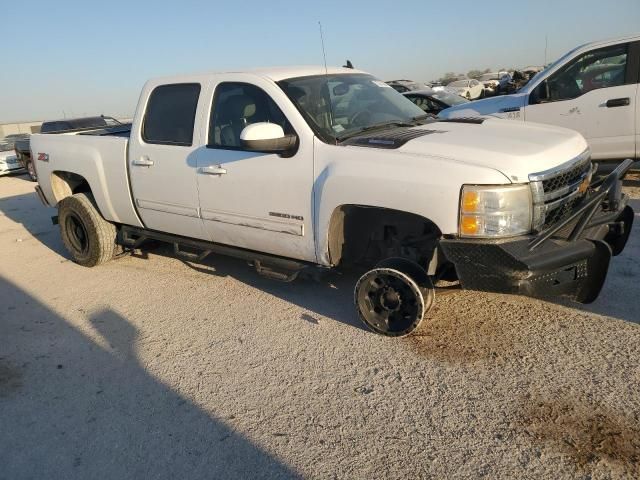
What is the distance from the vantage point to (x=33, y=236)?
765cm

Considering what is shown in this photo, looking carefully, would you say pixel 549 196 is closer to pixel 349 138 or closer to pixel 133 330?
pixel 349 138

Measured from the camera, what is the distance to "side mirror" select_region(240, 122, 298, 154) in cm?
357

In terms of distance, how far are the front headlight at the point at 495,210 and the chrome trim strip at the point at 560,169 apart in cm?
9

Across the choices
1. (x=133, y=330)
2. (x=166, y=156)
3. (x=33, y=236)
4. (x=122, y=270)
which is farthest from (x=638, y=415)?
(x=33, y=236)

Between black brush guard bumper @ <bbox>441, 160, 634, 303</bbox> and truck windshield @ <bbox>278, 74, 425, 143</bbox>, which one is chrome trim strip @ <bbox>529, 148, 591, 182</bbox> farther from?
truck windshield @ <bbox>278, 74, 425, 143</bbox>

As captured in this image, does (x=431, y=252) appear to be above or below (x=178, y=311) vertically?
above

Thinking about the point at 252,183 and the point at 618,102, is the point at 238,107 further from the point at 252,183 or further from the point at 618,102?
the point at 618,102

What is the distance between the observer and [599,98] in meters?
6.65

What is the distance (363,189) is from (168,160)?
206 centimetres

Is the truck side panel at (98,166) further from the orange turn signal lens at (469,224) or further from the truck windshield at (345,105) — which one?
the orange turn signal lens at (469,224)

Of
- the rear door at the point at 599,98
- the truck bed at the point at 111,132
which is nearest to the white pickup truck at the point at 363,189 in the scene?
the truck bed at the point at 111,132

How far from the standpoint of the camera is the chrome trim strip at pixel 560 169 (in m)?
3.08

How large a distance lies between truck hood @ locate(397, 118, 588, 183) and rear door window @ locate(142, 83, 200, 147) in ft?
6.53

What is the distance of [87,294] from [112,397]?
2081 millimetres
